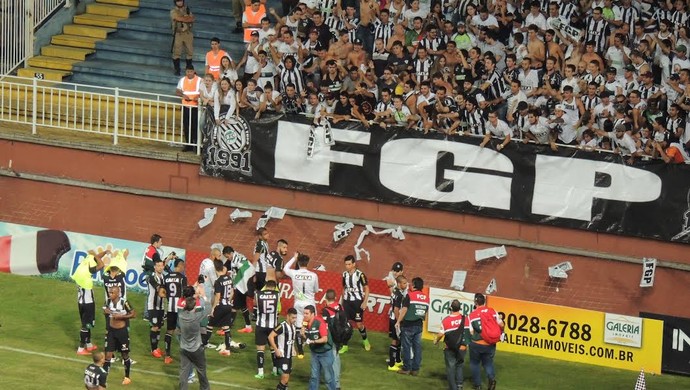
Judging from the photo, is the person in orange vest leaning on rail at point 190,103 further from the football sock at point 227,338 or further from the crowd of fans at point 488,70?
the football sock at point 227,338

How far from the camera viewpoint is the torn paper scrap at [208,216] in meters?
31.2

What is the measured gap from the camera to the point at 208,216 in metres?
31.2

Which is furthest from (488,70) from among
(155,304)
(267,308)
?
(155,304)

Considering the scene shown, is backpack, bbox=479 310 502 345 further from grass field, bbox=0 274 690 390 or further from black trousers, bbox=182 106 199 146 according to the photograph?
black trousers, bbox=182 106 199 146

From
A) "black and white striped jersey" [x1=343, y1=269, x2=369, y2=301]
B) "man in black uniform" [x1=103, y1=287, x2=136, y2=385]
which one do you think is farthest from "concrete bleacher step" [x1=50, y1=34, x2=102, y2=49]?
"man in black uniform" [x1=103, y1=287, x2=136, y2=385]

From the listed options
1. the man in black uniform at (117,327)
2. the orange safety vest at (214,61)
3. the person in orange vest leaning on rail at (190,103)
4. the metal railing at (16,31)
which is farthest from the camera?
the metal railing at (16,31)

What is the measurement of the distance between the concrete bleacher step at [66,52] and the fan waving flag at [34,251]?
18.3ft

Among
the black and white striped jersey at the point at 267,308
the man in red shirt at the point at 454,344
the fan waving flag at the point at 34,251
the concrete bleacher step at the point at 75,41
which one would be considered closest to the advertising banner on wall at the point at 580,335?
the man in red shirt at the point at 454,344

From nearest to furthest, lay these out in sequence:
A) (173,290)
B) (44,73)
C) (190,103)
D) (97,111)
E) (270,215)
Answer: (173,290) → (270,215) → (190,103) → (97,111) → (44,73)

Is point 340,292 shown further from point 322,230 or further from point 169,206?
point 169,206

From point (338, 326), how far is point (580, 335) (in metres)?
5.37

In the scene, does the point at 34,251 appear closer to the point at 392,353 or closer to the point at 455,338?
the point at 392,353

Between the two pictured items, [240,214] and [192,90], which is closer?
[240,214]

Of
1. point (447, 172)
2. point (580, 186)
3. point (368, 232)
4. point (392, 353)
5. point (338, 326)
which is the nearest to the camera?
point (338, 326)
